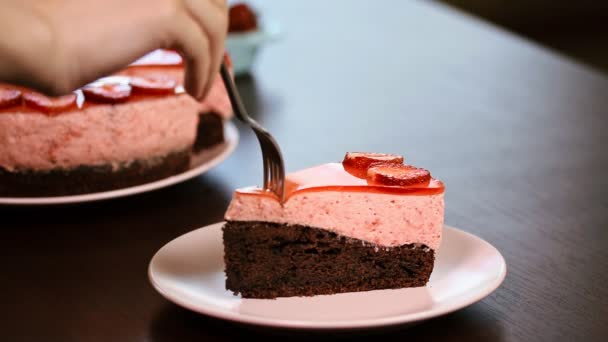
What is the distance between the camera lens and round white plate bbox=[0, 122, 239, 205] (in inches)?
60.4

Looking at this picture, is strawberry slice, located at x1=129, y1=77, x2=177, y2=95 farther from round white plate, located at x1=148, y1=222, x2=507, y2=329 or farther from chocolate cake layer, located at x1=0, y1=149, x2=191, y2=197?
round white plate, located at x1=148, y1=222, x2=507, y2=329

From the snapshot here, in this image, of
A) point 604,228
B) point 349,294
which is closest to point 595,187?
point 604,228

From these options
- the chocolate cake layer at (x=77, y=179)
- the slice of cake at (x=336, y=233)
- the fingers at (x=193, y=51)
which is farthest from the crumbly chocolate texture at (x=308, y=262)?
the chocolate cake layer at (x=77, y=179)

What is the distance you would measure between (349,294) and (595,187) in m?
0.67

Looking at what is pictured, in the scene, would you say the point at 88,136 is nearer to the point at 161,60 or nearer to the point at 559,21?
the point at 161,60

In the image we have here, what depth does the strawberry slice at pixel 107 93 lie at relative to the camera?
1.62 meters

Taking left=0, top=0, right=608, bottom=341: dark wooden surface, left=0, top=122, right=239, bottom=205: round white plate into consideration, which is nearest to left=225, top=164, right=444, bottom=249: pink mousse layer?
left=0, top=0, right=608, bottom=341: dark wooden surface

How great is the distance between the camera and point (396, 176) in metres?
1.27

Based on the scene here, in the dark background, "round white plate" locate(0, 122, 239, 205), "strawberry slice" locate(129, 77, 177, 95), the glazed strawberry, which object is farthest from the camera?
the dark background

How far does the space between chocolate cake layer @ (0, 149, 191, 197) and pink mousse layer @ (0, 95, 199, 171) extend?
0.01 metres

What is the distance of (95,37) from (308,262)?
485mm

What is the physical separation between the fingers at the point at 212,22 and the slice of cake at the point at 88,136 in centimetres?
67

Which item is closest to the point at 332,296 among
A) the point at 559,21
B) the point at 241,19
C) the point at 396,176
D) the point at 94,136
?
the point at 396,176

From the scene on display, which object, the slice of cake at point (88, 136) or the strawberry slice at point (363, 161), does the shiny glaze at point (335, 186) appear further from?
the slice of cake at point (88, 136)
